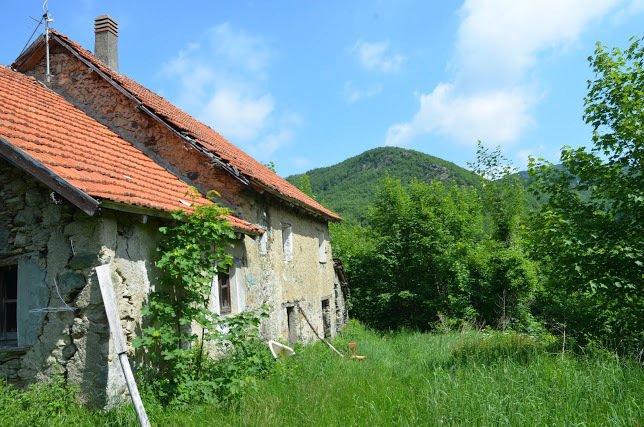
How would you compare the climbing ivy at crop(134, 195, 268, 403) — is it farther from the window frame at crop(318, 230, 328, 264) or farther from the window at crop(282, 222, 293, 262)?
the window frame at crop(318, 230, 328, 264)

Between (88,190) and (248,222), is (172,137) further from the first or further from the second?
(88,190)

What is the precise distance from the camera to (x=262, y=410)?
5.37 metres

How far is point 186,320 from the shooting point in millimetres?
5781

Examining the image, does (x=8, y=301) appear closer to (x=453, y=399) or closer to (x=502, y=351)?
(x=453, y=399)

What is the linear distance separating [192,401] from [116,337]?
1319 mm

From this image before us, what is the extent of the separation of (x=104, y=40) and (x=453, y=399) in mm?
11114

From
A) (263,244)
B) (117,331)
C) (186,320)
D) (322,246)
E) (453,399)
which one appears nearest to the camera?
(117,331)

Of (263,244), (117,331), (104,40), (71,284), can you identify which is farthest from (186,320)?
(104,40)

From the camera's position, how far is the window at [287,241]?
11.6 meters

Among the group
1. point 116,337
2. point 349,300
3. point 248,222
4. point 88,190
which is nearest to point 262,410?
point 116,337

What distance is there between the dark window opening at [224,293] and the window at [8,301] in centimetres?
292

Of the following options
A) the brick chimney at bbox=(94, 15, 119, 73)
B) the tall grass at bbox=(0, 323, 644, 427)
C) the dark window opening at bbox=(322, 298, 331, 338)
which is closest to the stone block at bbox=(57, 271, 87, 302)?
the tall grass at bbox=(0, 323, 644, 427)

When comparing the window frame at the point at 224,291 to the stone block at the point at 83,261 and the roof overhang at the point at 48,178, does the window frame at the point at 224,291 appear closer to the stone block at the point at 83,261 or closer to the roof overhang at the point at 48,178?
the stone block at the point at 83,261

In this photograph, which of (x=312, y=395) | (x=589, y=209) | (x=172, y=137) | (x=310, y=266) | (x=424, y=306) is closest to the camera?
(x=312, y=395)
